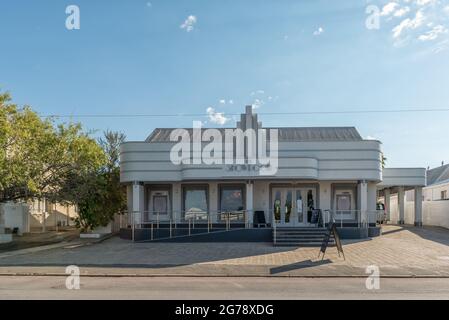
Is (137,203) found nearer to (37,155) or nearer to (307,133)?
(37,155)

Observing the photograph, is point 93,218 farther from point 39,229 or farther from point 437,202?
point 437,202

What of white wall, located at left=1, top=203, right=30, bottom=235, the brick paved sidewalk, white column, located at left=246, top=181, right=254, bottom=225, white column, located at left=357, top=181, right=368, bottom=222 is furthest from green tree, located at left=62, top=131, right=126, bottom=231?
white column, located at left=357, top=181, right=368, bottom=222

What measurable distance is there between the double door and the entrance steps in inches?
134

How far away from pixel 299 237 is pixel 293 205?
450 centimetres

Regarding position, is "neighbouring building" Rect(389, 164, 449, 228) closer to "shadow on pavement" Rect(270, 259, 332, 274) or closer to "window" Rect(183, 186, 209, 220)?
"window" Rect(183, 186, 209, 220)

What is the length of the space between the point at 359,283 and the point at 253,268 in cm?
367

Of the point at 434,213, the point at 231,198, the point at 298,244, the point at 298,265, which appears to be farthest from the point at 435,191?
the point at 298,265

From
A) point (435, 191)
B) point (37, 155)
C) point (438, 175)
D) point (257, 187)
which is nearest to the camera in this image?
point (37, 155)

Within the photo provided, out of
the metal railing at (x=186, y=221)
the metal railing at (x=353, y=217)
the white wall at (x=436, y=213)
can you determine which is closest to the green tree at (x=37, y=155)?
the metal railing at (x=186, y=221)

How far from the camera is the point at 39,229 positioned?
109 ft

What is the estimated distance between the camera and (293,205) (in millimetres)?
26094

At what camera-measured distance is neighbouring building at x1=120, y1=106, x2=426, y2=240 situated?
23.8 meters

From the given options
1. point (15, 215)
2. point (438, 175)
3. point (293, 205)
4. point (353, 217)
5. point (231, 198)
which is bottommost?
point (15, 215)
